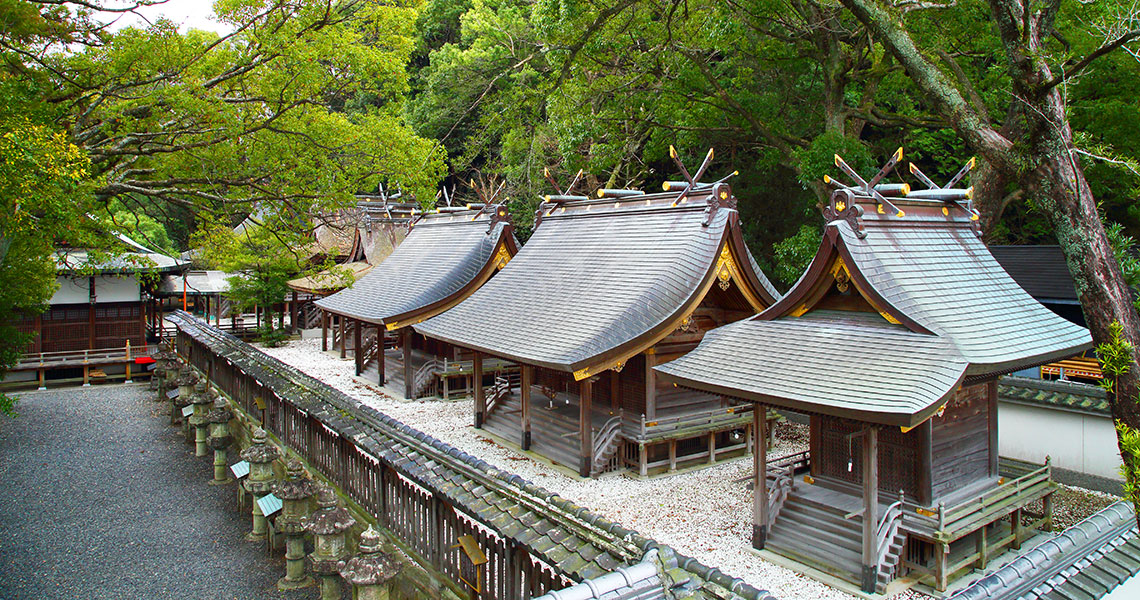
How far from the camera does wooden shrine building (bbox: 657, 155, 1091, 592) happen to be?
7.59m

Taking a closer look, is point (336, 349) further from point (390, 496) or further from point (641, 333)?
point (390, 496)

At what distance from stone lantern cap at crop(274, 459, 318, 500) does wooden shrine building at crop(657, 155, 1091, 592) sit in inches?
201

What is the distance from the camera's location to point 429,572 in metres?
6.36

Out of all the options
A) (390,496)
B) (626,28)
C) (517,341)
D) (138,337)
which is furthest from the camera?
(138,337)

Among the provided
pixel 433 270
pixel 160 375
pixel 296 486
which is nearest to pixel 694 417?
pixel 296 486

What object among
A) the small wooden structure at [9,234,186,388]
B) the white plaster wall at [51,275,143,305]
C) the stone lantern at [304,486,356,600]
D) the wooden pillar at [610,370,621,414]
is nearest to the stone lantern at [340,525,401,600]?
the stone lantern at [304,486,356,600]

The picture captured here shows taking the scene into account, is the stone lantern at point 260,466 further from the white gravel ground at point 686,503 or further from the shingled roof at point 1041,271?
the shingled roof at point 1041,271

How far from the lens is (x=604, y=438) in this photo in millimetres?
12016

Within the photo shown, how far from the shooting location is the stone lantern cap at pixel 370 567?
6050 millimetres

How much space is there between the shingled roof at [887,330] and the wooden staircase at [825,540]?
1.94 m

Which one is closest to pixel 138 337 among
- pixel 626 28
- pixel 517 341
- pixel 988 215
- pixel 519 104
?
pixel 519 104

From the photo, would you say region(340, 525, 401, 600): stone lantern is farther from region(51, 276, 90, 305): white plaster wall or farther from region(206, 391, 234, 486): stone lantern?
region(51, 276, 90, 305): white plaster wall

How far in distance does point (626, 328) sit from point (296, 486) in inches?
220

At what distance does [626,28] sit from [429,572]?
15.1 m
